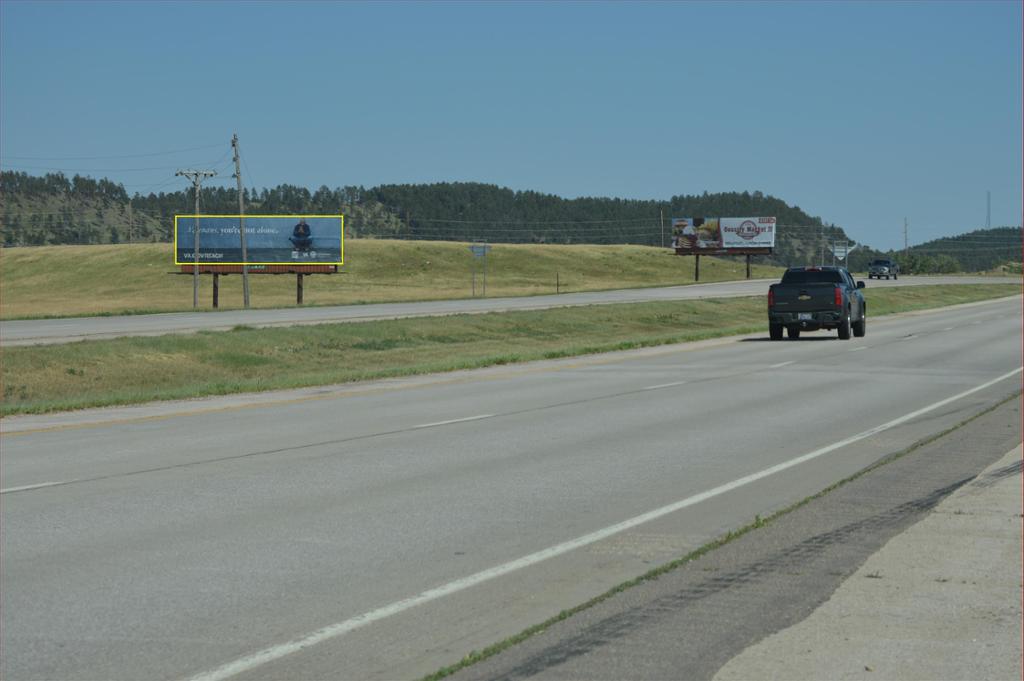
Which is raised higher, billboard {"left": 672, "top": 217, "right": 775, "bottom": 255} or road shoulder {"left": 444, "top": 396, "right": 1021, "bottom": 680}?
billboard {"left": 672, "top": 217, "right": 775, "bottom": 255}

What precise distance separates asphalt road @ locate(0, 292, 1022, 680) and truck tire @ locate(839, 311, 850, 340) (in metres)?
16.5

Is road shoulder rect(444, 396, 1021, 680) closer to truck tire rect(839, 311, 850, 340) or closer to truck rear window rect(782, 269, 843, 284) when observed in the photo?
truck tire rect(839, 311, 850, 340)

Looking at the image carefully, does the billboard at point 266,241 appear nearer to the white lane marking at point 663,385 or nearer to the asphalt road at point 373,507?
the white lane marking at point 663,385

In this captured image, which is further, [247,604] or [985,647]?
[247,604]

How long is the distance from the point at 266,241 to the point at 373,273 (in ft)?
191

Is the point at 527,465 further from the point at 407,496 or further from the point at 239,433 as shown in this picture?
the point at 239,433

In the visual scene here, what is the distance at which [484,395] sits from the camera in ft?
70.8

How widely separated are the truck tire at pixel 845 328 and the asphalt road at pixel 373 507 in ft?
54.1

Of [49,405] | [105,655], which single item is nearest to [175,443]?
[49,405]

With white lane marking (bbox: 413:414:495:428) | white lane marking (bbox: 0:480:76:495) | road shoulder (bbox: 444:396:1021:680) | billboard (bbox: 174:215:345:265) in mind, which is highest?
billboard (bbox: 174:215:345:265)

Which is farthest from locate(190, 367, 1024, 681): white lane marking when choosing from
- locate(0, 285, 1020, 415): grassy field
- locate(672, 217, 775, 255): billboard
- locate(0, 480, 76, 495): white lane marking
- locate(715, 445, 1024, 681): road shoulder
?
locate(672, 217, 775, 255): billboard

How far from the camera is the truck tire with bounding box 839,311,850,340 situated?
38.1 metres

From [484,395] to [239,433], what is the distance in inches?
248

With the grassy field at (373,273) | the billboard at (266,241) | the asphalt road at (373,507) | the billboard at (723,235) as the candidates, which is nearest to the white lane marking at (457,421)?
the asphalt road at (373,507)
